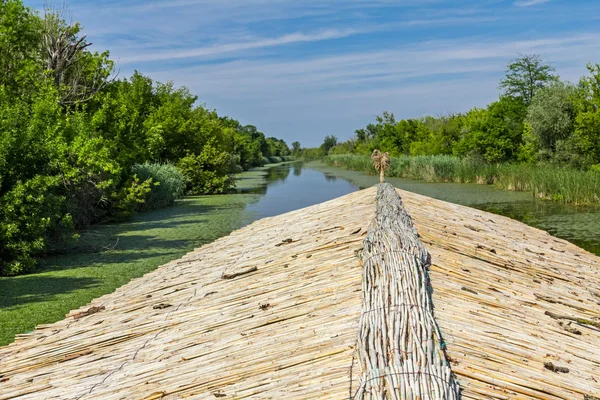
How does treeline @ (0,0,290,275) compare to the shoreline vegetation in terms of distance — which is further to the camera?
the shoreline vegetation

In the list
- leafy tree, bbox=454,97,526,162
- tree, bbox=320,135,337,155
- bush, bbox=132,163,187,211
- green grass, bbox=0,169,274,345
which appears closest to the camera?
green grass, bbox=0,169,274,345

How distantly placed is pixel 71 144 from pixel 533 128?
2538 cm

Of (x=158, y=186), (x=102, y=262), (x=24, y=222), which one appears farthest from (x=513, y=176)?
(x=24, y=222)

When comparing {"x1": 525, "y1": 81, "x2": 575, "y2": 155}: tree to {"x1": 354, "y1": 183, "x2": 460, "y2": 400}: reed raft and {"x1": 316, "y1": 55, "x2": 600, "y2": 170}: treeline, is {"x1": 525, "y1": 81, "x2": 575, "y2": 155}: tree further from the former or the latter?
{"x1": 354, "y1": 183, "x2": 460, "y2": 400}: reed raft

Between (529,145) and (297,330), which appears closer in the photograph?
(297,330)

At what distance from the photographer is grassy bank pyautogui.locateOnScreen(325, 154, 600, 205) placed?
22062 mm

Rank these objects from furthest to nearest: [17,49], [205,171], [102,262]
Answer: [205,171] → [17,49] → [102,262]

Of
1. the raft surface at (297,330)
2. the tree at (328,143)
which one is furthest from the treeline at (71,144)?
the tree at (328,143)

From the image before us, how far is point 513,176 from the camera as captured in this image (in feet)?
96.7

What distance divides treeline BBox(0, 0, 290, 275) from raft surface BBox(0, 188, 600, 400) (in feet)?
18.5

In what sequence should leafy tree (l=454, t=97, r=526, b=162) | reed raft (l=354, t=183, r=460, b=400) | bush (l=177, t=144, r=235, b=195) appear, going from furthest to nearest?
leafy tree (l=454, t=97, r=526, b=162), bush (l=177, t=144, r=235, b=195), reed raft (l=354, t=183, r=460, b=400)

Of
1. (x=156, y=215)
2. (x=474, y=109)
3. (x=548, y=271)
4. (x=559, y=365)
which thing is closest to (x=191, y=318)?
(x=559, y=365)

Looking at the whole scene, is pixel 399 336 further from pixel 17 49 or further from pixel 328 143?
pixel 328 143

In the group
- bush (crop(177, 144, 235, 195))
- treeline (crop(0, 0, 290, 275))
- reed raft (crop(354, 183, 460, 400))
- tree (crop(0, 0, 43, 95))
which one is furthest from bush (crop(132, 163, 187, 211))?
reed raft (crop(354, 183, 460, 400))
